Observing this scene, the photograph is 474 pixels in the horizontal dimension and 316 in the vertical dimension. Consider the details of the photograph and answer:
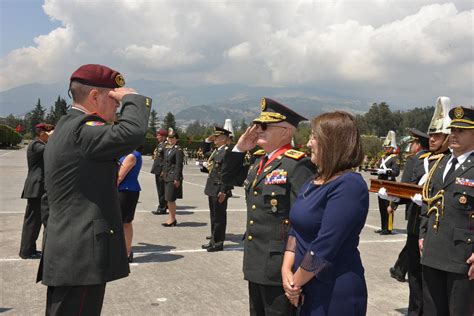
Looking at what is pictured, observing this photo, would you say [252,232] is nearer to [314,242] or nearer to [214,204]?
[314,242]

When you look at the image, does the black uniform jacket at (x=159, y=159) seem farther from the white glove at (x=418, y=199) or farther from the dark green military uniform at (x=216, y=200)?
the white glove at (x=418, y=199)

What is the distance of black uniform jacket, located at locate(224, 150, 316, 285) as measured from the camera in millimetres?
3162

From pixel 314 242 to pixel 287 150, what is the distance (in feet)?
4.02

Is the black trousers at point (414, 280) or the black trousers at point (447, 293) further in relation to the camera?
the black trousers at point (414, 280)

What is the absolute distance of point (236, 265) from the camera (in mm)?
6719

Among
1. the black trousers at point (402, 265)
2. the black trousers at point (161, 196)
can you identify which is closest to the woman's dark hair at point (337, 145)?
the black trousers at point (402, 265)

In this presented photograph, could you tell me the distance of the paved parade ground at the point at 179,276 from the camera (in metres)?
4.89

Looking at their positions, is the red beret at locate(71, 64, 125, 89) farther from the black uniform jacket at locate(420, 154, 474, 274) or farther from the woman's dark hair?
the black uniform jacket at locate(420, 154, 474, 274)

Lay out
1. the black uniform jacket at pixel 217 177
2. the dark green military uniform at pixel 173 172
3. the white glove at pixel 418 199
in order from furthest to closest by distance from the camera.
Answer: the dark green military uniform at pixel 173 172 → the black uniform jacket at pixel 217 177 → the white glove at pixel 418 199

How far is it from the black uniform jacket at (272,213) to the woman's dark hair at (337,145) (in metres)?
0.74

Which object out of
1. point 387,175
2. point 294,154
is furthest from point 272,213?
point 387,175

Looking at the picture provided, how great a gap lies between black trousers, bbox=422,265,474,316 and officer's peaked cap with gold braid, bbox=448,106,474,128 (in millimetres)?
1282

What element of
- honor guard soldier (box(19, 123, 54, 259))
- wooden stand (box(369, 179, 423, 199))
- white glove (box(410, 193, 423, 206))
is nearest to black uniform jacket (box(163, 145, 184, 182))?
honor guard soldier (box(19, 123, 54, 259))

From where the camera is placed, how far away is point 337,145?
8.00 ft
